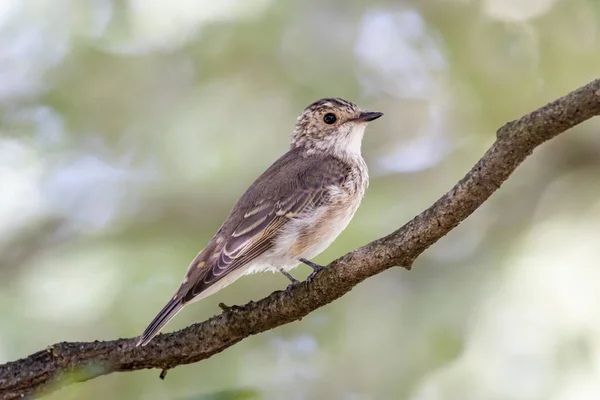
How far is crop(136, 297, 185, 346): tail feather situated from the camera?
168 inches

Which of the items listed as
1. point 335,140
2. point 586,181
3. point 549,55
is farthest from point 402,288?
point 549,55

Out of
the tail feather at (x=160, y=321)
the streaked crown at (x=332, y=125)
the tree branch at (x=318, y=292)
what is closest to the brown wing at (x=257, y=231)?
the tail feather at (x=160, y=321)

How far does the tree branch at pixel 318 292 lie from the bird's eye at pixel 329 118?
2.27 m

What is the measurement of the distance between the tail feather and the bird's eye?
2153 millimetres

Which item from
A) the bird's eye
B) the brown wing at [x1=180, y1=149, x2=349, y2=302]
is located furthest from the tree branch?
the bird's eye

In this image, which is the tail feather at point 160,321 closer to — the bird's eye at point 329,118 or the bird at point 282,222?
the bird at point 282,222

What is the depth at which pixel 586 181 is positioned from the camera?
21.4ft

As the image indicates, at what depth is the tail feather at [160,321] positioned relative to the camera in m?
4.27

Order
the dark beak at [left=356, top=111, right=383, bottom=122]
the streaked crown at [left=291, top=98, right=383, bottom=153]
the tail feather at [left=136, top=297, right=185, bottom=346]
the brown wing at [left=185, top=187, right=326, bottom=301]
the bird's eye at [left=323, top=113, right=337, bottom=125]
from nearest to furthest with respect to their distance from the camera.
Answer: the tail feather at [left=136, top=297, right=185, bottom=346], the brown wing at [left=185, top=187, right=326, bottom=301], the dark beak at [left=356, top=111, right=383, bottom=122], the streaked crown at [left=291, top=98, right=383, bottom=153], the bird's eye at [left=323, top=113, right=337, bottom=125]

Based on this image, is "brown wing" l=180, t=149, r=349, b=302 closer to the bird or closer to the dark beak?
the bird

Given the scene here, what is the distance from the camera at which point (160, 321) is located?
4426 millimetres

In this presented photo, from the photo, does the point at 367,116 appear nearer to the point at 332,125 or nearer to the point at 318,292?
the point at 332,125

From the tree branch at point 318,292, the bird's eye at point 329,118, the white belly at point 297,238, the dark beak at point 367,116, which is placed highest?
the bird's eye at point 329,118

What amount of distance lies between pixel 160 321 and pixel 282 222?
113 centimetres
